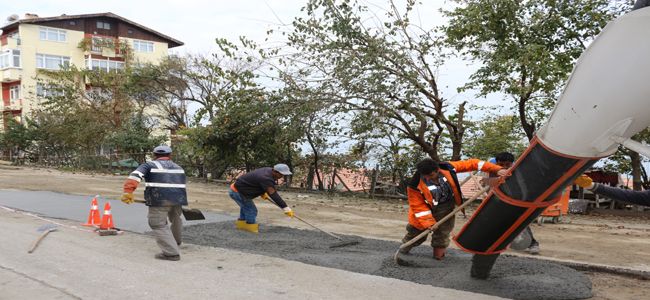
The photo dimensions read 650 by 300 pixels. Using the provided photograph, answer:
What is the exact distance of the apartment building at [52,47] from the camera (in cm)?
4369

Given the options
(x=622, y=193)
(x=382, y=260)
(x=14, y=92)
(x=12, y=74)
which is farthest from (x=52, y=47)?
(x=622, y=193)

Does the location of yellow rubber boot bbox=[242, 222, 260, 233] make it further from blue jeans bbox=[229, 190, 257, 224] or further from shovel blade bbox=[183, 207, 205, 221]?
shovel blade bbox=[183, 207, 205, 221]

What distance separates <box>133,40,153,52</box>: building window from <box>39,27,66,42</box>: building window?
19.6 feet

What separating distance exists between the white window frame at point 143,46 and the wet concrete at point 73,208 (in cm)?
3608

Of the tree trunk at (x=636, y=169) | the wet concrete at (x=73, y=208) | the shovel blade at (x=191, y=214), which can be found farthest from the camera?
the tree trunk at (x=636, y=169)

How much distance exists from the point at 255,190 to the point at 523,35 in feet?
27.2

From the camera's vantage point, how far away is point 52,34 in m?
44.8

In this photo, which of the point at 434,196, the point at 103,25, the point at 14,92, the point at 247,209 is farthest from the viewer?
the point at 14,92

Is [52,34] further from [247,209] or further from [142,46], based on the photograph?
[247,209]

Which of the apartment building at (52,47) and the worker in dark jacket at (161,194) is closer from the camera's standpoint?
the worker in dark jacket at (161,194)

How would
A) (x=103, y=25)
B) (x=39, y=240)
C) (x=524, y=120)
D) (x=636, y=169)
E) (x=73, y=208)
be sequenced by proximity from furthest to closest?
(x=103, y=25)
(x=636, y=169)
(x=524, y=120)
(x=73, y=208)
(x=39, y=240)

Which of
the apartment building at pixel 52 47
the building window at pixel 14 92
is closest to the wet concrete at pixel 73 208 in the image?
the apartment building at pixel 52 47

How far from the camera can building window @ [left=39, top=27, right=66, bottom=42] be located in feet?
145

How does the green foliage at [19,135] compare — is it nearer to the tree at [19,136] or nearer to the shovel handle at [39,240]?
the tree at [19,136]
